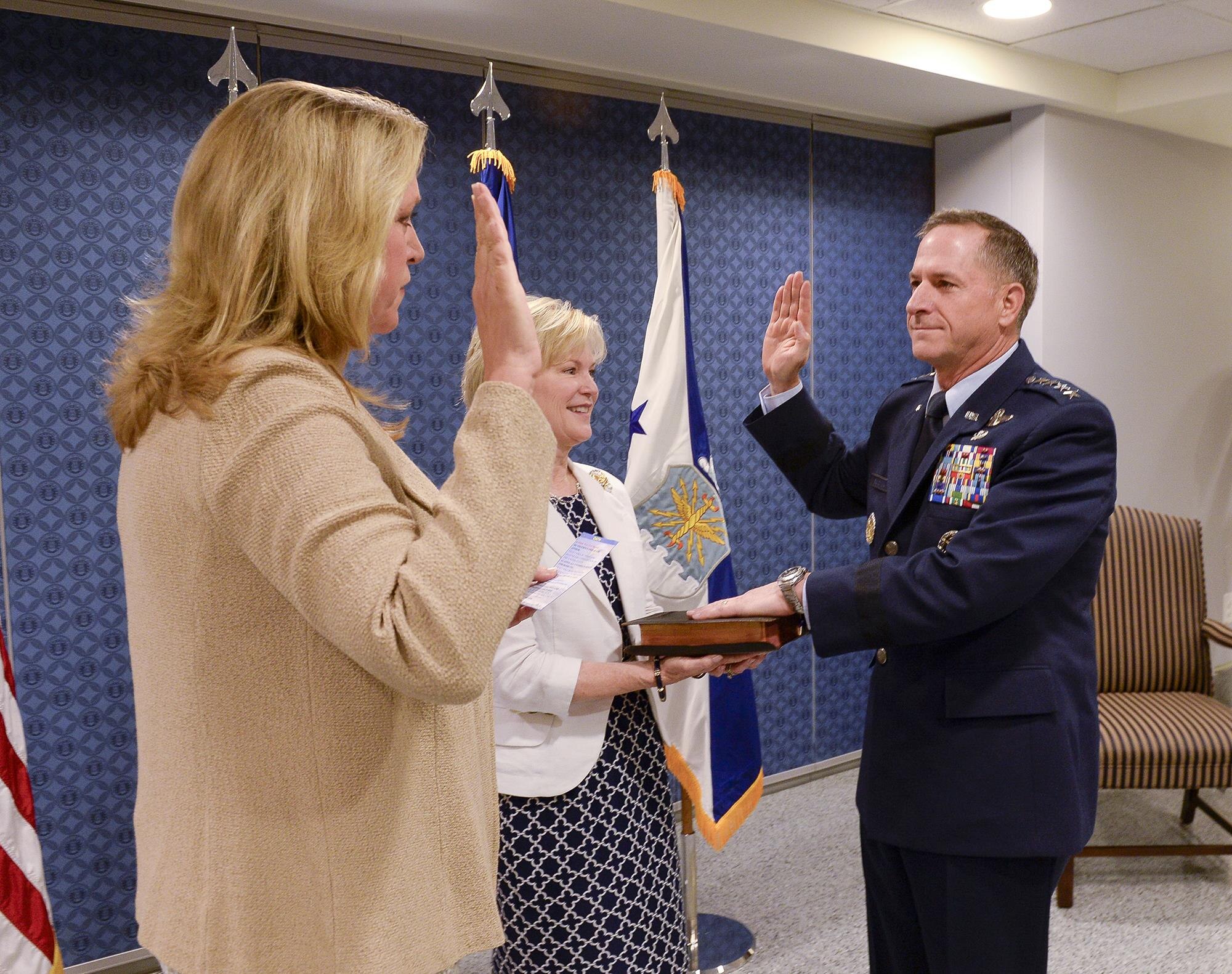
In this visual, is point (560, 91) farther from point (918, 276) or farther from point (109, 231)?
point (918, 276)

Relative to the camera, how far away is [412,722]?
0.93 metres

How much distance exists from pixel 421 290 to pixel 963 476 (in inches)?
74.1

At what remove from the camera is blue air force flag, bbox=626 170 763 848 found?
2.66 metres

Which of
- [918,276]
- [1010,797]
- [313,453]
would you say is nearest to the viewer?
[313,453]

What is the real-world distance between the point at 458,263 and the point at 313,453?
8.20 ft

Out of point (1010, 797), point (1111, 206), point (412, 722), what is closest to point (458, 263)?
point (1010, 797)

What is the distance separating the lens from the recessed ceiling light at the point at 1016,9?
10.9 ft

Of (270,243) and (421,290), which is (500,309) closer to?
(270,243)

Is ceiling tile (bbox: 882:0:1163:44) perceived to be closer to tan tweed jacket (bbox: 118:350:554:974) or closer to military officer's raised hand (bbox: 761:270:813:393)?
military officer's raised hand (bbox: 761:270:813:393)

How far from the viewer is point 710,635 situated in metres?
1.70

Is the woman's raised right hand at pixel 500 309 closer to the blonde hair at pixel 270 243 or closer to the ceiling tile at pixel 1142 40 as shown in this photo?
the blonde hair at pixel 270 243

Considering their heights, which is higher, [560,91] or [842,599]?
[560,91]

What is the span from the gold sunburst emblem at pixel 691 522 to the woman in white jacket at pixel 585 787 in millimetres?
846

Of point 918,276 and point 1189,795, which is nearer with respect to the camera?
point 918,276
